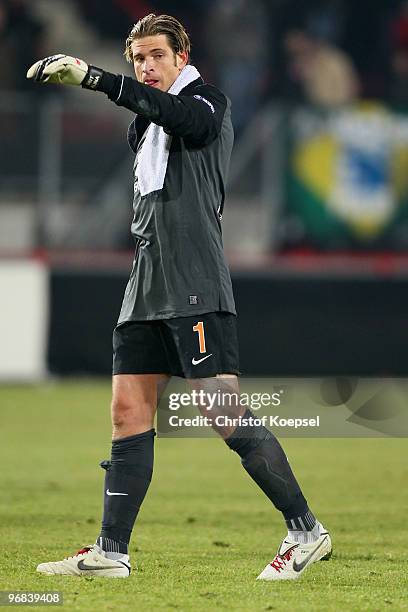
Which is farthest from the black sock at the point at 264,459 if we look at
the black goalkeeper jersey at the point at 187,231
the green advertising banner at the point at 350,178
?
the green advertising banner at the point at 350,178

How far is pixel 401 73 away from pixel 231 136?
13037mm

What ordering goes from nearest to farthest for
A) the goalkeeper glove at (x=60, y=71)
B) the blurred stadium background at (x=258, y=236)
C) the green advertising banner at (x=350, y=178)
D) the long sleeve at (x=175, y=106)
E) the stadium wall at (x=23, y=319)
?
the goalkeeper glove at (x=60, y=71), the long sleeve at (x=175, y=106), the stadium wall at (x=23, y=319), the blurred stadium background at (x=258, y=236), the green advertising banner at (x=350, y=178)

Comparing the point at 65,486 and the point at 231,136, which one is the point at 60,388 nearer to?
the point at 65,486

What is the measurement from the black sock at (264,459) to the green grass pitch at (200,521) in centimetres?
36

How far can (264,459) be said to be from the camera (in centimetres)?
507

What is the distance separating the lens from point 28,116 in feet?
47.0

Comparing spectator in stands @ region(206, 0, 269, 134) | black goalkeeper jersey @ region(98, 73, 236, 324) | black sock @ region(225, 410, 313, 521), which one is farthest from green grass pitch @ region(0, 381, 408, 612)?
spectator in stands @ region(206, 0, 269, 134)

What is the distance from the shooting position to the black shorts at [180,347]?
16.3ft

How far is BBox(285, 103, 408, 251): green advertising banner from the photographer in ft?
49.1

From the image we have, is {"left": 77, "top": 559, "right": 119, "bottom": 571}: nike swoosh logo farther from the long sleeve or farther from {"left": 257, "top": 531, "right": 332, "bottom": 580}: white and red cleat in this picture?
the long sleeve

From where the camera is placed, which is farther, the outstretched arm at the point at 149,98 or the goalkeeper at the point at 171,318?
the goalkeeper at the point at 171,318

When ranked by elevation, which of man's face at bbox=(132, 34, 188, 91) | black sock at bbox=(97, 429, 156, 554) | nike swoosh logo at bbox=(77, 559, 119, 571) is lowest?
nike swoosh logo at bbox=(77, 559, 119, 571)

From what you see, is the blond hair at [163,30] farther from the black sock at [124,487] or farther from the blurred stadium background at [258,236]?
the blurred stadium background at [258,236]

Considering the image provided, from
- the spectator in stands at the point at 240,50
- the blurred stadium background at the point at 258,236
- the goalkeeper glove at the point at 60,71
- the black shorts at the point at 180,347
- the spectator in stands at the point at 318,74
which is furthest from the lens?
the spectator in stands at the point at 318,74
